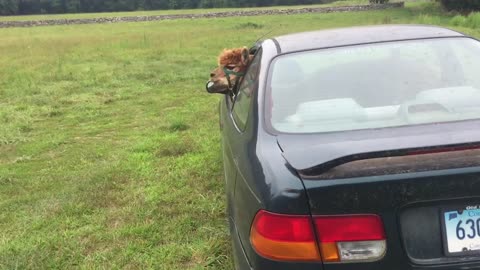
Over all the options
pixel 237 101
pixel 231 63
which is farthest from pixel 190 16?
pixel 237 101

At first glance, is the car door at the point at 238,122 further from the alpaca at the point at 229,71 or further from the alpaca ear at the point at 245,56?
the alpaca ear at the point at 245,56

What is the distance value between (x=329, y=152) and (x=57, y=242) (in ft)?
8.74

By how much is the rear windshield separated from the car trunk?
0.52 m

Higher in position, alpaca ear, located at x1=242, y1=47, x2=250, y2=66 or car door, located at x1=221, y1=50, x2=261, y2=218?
alpaca ear, located at x1=242, y1=47, x2=250, y2=66

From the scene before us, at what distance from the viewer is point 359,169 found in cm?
184

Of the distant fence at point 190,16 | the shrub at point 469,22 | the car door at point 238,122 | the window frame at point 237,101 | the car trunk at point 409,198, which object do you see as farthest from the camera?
the distant fence at point 190,16

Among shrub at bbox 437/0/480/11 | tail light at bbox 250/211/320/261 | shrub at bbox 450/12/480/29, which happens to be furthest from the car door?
shrub at bbox 437/0/480/11

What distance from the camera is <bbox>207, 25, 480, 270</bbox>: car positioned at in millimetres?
1817

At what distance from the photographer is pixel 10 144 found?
7082 millimetres

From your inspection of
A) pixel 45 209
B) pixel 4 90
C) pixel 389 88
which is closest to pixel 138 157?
pixel 45 209

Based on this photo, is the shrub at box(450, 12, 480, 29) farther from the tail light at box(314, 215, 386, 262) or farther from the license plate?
the tail light at box(314, 215, 386, 262)

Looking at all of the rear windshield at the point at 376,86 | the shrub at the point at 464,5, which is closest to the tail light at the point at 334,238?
the rear windshield at the point at 376,86

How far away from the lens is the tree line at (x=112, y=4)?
87.4 metres

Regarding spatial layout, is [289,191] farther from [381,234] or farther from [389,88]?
[389,88]
